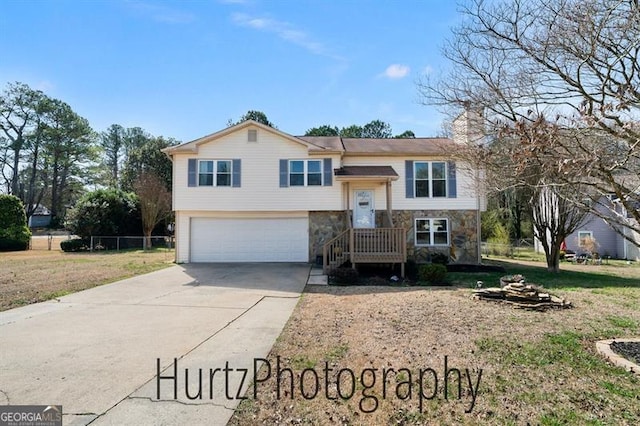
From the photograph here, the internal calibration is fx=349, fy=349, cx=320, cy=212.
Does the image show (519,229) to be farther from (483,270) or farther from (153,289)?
(153,289)

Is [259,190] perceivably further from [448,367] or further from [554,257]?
[554,257]

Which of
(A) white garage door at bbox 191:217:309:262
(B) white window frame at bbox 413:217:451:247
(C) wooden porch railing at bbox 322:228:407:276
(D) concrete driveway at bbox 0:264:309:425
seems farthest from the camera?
(A) white garage door at bbox 191:217:309:262

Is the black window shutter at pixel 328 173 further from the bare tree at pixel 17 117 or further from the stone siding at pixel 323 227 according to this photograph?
the bare tree at pixel 17 117

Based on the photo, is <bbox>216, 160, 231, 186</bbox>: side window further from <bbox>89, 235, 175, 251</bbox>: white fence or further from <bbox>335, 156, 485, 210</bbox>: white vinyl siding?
<bbox>89, 235, 175, 251</bbox>: white fence

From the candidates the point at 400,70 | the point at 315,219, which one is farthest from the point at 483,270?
the point at 400,70

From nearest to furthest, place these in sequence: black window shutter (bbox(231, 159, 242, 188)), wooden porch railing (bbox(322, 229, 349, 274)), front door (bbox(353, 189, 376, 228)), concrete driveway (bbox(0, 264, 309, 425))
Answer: concrete driveway (bbox(0, 264, 309, 425)), wooden porch railing (bbox(322, 229, 349, 274)), black window shutter (bbox(231, 159, 242, 188)), front door (bbox(353, 189, 376, 228))

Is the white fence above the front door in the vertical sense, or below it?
below

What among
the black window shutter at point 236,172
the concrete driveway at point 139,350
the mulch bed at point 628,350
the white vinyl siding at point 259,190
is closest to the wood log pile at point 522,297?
the mulch bed at point 628,350

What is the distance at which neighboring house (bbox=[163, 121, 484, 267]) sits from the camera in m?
14.8

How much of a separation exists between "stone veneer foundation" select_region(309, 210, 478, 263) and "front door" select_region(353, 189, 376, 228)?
0.31 meters

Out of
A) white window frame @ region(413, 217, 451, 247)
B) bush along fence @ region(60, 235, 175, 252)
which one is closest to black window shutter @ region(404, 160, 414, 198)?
white window frame @ region(413, 217, 451, 247)

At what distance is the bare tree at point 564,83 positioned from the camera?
359 cm

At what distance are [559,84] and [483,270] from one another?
10.9 metres

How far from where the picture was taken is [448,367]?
408 centimetres
